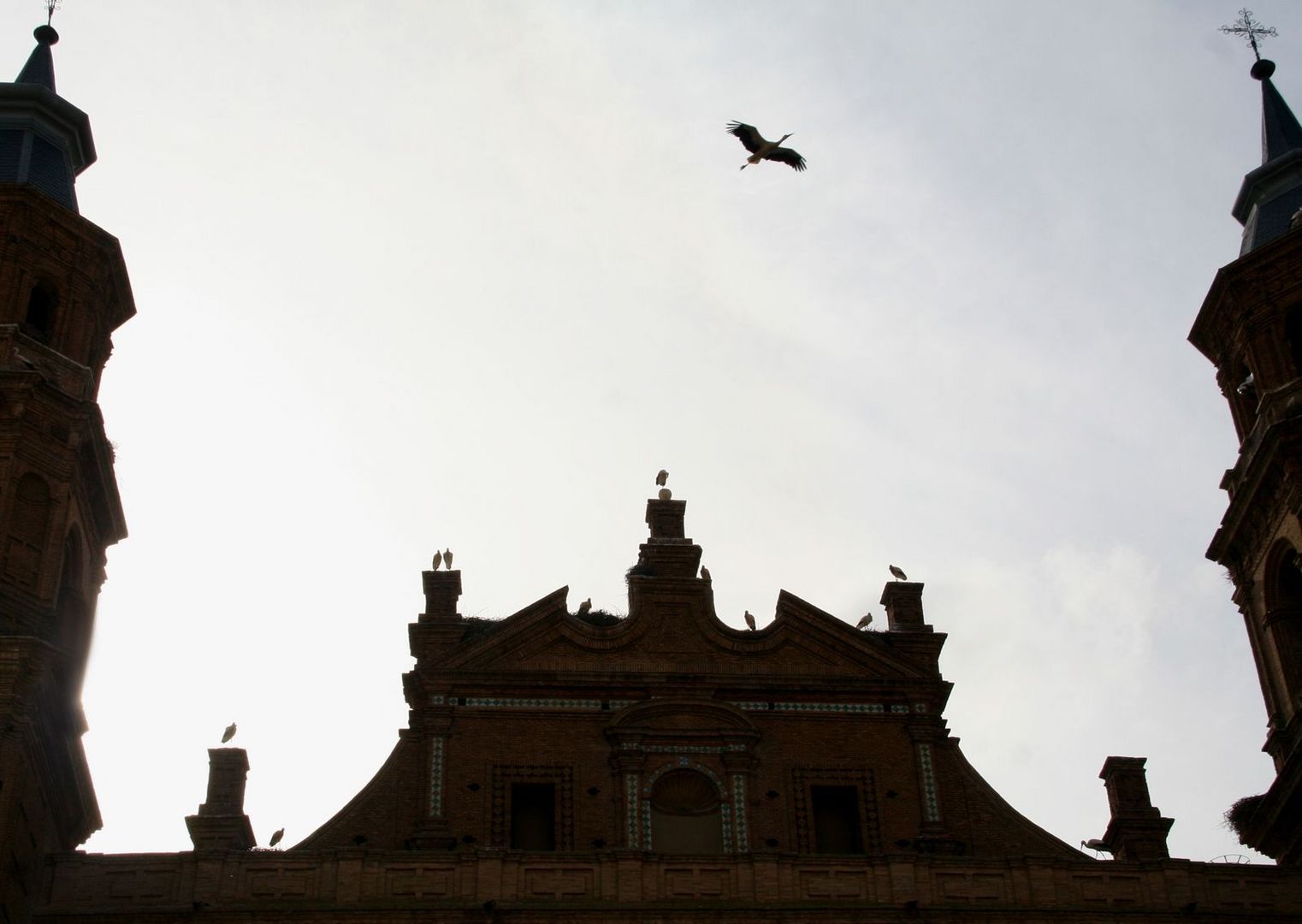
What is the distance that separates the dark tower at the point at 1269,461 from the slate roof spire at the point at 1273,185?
35 millimetres

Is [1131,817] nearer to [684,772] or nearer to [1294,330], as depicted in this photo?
[684,772]

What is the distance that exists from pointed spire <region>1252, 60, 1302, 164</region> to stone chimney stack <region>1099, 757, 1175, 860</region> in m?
15.1

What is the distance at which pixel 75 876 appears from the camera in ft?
94.2

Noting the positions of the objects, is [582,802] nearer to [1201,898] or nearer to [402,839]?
[402,839]

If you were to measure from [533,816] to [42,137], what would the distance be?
56.6 ft

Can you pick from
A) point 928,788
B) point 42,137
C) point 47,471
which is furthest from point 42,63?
point 928,788

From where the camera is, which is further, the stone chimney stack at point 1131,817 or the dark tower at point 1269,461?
the dark tower at point 1269,461

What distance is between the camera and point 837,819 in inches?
1289

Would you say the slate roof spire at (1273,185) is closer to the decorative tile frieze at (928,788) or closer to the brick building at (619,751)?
the brick building at (619,751)

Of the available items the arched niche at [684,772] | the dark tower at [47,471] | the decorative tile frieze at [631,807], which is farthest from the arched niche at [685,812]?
the dark tower at [47,471]

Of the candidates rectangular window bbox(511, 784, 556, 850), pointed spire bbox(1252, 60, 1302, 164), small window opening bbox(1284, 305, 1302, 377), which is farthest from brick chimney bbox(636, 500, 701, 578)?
pointed spire bbox(1252, 60, 1302, 164)

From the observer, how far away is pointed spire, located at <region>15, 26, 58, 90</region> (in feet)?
130

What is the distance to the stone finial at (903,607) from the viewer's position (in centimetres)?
3494

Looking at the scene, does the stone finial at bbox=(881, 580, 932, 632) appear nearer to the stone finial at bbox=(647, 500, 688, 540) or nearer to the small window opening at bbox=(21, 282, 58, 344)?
the stone finial at bbox=(647, 500, 688, 540)
